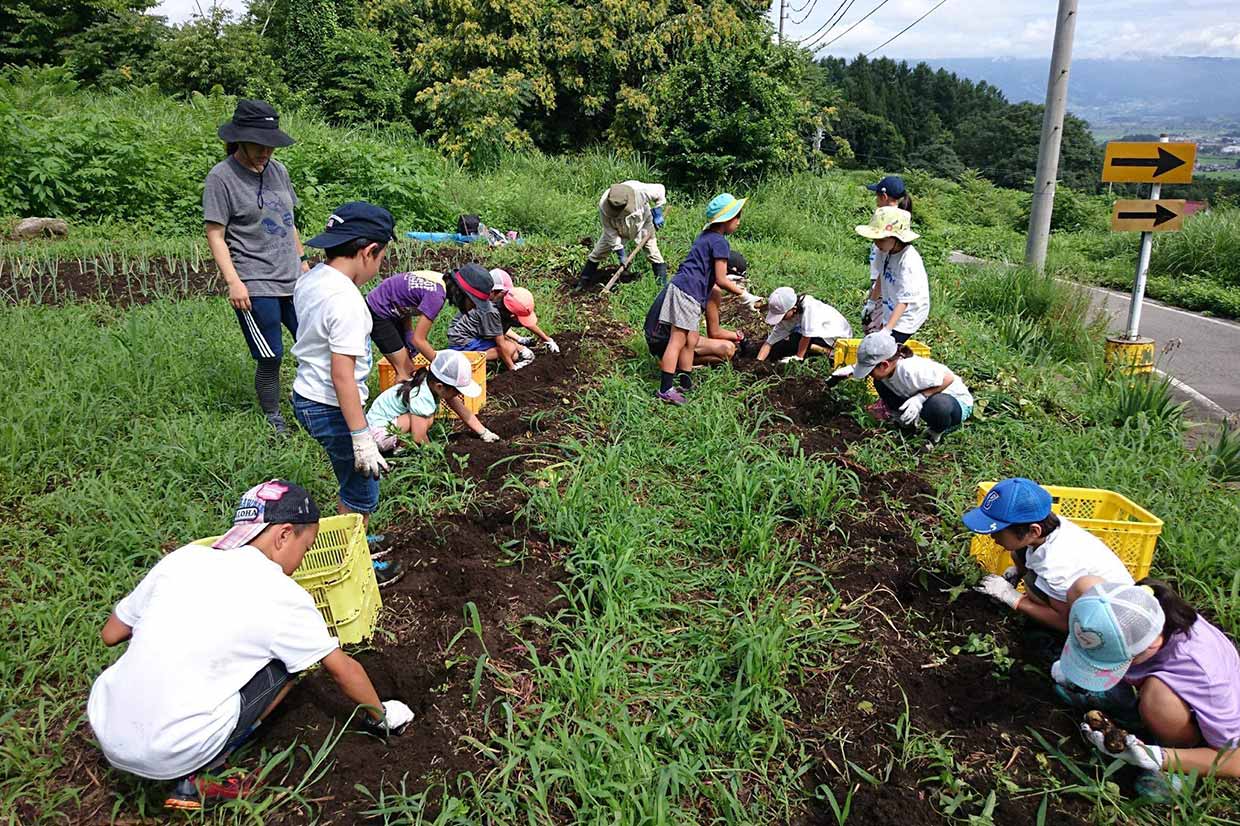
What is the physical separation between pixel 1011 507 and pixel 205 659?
2792mm

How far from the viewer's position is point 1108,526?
325cm

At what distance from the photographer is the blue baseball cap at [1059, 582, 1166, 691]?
7.94ft

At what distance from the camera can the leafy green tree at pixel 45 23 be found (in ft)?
61.7

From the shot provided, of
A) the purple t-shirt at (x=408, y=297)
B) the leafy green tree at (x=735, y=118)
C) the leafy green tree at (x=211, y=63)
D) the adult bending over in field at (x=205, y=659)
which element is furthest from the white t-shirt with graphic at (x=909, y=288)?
the leafy green tree at (x=211, y=63)

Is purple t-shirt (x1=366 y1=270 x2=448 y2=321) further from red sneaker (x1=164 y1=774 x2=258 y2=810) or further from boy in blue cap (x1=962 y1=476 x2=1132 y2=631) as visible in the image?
boy in blue cap (x1=962 y1=476 x2=1132 y2=631)

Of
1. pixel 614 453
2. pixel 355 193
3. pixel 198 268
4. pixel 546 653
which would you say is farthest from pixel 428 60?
pixel 546 653

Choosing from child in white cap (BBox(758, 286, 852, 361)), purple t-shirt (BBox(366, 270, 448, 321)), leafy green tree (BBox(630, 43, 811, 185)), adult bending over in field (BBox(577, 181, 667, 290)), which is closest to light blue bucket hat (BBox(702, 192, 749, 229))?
child in white cap (BBox(758, 286, 852, 361))

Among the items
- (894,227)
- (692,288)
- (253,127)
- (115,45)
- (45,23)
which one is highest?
A: (45,23)

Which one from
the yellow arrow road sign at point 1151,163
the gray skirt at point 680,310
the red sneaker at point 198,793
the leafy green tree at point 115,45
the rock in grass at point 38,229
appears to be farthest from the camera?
the leafy green tree at point 115,45

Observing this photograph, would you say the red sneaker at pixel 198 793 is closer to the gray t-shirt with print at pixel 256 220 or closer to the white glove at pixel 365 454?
the white glove at pixel 365 454

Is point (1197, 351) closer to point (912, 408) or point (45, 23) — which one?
point (912, 408)

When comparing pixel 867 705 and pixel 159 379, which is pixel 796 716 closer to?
pixel 867 705

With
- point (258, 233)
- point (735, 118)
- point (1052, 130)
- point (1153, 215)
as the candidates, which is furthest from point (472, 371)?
point (735, 118)

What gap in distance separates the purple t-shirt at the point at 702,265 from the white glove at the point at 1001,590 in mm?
2710
